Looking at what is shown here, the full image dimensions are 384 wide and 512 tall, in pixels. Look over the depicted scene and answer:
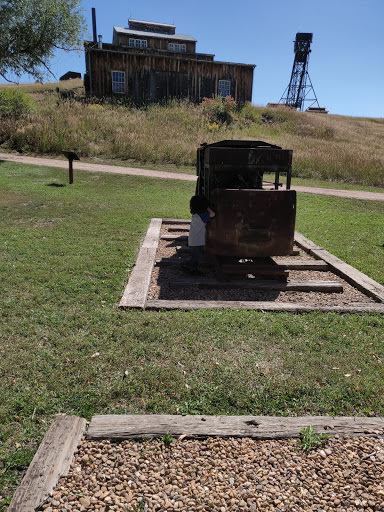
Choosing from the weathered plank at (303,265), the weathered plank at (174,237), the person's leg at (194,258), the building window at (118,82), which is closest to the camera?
the person's leg at (194,258)

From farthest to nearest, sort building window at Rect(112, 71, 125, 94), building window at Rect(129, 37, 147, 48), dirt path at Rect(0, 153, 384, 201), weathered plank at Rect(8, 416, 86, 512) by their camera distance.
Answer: building window at Rect(129, 37, 147, 48)
building window at Rect(112, 71, 125, 94)
dirt path at Rect(0, 153, 384, 201)
weathered plank at Rect(8, 416, 86, 512)

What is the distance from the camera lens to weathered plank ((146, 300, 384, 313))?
440 centimetres

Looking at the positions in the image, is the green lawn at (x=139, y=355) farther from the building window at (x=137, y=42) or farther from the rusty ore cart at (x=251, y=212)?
the building window at (x=137, y=42)

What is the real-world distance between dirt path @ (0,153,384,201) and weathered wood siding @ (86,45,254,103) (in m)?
14.2

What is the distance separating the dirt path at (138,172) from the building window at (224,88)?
17.9 meters

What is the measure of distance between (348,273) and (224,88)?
2908 centimetres

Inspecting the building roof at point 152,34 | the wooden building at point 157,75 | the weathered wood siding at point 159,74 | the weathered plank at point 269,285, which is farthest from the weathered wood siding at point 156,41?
the weathered plank at point 269,285

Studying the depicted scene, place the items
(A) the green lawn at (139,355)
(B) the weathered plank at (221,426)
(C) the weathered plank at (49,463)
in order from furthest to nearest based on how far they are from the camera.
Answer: (A) the green lawn at (139,355) → (B) the weathered plank at (221,426) → (C) the weathered plank at (49,463)

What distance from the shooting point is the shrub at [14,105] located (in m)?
20.0

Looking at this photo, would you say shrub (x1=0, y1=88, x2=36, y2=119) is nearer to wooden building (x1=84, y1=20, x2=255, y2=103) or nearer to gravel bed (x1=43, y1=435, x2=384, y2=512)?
wooden building (x1=84, y1=20, x2=255, y2=103)

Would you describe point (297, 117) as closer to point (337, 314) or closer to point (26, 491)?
point (337, 314)

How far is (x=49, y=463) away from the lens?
212cm

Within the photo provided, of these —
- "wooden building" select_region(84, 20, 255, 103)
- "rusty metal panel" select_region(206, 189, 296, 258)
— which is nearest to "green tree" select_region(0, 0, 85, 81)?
"wooden building" select_region(84, 20, 255, 103)

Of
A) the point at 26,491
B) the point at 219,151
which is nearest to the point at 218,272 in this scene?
the point at 219,151
